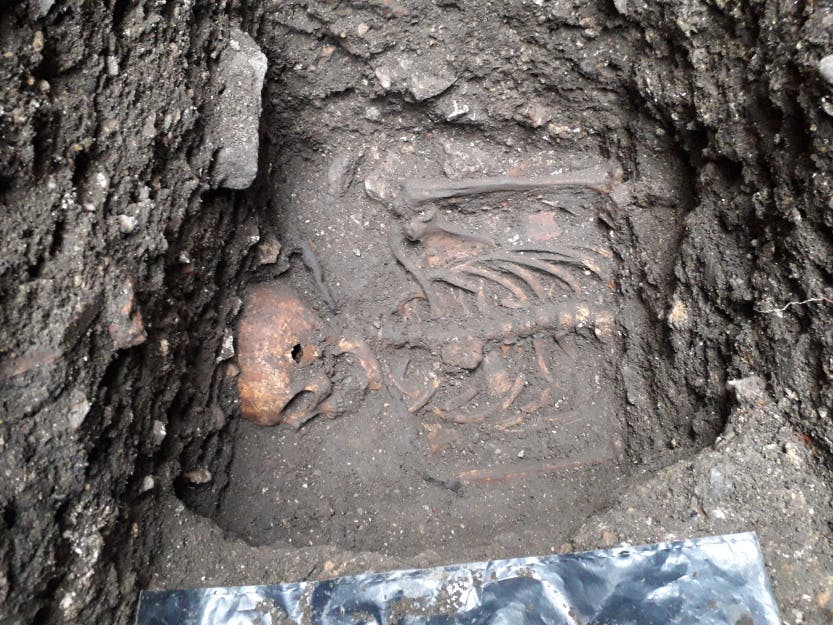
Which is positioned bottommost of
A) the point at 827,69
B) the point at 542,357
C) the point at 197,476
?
the point at 197,476

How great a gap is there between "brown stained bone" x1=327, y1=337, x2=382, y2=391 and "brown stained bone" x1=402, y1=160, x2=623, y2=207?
597 millimetres

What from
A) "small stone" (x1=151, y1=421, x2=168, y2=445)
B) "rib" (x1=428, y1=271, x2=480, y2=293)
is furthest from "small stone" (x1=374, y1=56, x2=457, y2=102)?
"small stone" (x1=151, y1=421, x2=168, y2=445)

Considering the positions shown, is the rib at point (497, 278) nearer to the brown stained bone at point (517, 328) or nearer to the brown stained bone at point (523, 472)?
the brown stained bone at point (517, 328)

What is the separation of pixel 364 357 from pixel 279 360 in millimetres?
349

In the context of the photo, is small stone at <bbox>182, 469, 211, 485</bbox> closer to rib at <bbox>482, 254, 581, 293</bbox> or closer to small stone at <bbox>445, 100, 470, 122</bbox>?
rib at <bbox>482, 254, 581, 293</bbox>

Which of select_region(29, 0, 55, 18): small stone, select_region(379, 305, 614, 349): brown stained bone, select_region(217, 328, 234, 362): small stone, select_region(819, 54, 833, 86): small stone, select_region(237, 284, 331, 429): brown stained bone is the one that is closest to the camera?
select_region(29, 0, 55, 18): small stone

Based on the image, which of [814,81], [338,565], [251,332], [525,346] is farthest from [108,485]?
[814,81]

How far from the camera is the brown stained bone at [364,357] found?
2.62 m

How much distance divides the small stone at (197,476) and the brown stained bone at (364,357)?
682 mm

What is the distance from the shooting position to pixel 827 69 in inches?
65.6

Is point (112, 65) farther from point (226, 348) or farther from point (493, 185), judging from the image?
point (493, 185)

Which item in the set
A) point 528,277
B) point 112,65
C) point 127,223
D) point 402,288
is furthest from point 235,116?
point 528,277

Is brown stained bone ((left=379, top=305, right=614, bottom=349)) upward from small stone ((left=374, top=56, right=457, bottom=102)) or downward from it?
downward

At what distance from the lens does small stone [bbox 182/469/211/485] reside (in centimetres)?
218
